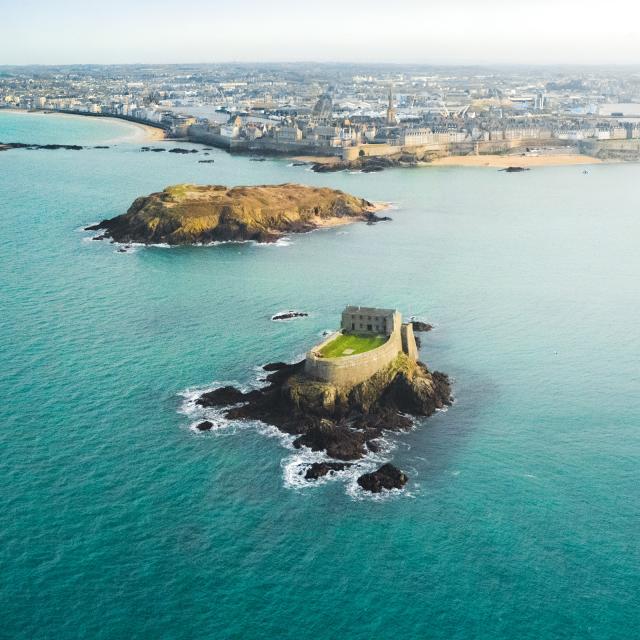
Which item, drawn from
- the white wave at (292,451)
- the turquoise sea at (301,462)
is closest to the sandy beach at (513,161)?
the turquoise sea at (301,462)

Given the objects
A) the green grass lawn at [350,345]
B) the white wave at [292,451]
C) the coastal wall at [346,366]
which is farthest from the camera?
the green grass lawn at [350,345]

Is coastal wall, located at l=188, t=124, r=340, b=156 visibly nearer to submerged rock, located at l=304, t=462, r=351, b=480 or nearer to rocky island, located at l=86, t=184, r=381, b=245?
rocky island, located at l=86, t=184, r=381, b=245

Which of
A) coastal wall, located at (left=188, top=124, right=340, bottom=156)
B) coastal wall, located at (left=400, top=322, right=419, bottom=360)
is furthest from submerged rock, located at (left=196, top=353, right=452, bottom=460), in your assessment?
coastal wall, located at (left=188, top=124, right=340, bottom=156)

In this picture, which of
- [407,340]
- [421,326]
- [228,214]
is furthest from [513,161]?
[407,340]

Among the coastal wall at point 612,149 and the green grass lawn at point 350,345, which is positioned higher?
the coastal wall at point 612,149

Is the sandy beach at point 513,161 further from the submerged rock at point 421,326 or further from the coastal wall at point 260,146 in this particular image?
the submerged rock at point 421,326

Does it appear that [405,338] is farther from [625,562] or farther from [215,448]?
[625,562]

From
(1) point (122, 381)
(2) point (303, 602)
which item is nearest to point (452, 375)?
(1) point (122, 381)

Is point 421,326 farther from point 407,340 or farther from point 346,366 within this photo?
point 346,366
